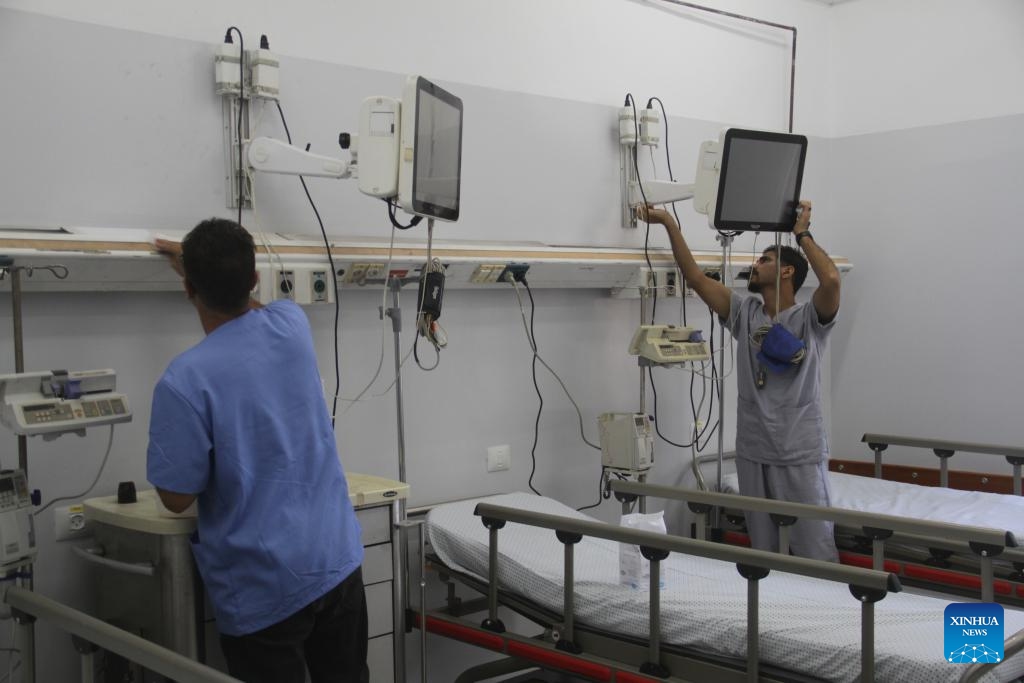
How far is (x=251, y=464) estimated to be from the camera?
203cm

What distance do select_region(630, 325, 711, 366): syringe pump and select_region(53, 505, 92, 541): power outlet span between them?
206 centimetres

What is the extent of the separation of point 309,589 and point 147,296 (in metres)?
1.23

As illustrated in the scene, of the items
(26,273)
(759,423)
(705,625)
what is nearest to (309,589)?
(705,625)

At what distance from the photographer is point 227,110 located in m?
3.02

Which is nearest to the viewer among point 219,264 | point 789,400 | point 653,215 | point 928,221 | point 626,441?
point 219,264

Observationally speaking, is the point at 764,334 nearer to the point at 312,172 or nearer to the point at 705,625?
the point at 705,625

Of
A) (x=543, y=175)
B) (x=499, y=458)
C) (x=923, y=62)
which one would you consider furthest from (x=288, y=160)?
(x=923, y=62)

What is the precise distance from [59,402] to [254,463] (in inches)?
25.5

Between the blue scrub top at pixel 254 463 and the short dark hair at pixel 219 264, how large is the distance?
0.06 m

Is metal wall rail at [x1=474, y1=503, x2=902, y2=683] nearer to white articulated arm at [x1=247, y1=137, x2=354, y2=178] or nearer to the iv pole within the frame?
the iv pole

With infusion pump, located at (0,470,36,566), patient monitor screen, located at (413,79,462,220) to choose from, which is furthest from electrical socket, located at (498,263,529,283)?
infusion pump, located at (0,470,36,566)

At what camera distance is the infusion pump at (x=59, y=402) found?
2262 mm

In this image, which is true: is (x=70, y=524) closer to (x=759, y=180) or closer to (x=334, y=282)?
(x=334, y=282)

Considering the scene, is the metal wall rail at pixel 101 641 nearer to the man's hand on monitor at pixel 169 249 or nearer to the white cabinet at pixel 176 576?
the white cabinet at pixel 176 576
